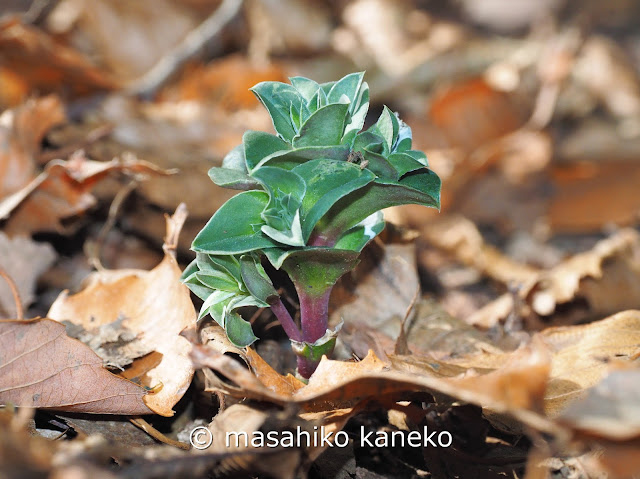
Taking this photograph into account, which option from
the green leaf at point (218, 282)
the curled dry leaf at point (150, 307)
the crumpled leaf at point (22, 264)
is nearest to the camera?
the green leaf at point (218, 282)

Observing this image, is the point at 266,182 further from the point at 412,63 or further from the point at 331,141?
the point at 412,63

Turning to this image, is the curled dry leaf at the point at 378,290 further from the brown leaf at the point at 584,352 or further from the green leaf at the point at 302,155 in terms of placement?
the green leaf at the point at 302,155

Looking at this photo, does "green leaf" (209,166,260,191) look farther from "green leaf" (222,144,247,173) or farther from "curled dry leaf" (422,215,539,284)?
"curled dry leaf" (422,215,539,284)

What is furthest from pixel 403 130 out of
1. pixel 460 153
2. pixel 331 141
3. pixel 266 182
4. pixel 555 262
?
pixel 460 153

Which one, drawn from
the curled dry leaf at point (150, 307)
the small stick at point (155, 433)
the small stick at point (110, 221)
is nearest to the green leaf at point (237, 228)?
the curled dry leaf at point (150, 307)

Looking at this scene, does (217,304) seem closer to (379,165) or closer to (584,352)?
(379,165)

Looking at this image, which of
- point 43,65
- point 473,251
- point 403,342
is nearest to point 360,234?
point 403,342
